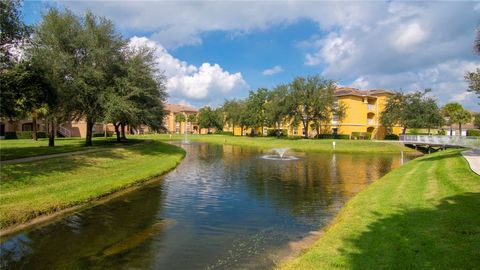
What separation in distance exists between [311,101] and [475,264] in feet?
207

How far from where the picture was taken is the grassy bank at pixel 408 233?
7605mm

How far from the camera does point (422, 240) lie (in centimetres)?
866

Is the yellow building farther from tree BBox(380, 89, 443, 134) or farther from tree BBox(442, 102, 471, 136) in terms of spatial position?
tree BBox(442, 102, 471, 136)

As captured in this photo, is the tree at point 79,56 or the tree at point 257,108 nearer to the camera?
the tree at point 79,56

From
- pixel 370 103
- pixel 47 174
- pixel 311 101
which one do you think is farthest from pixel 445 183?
pixel 370 103

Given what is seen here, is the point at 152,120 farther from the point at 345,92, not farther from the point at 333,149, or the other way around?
the point at 345,92

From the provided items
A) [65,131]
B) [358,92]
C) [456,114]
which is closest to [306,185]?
[358,92]

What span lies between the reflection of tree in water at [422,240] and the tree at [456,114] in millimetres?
93675

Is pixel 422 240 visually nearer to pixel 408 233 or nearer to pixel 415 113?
pixel 408 233

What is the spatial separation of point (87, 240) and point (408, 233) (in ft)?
30.7

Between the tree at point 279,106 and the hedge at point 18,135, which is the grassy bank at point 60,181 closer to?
the hedge at point 18,135

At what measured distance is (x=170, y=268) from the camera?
8.99m

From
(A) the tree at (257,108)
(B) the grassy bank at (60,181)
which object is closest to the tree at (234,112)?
(A) the tree at (257,108)

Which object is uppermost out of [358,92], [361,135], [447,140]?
[358,92]
